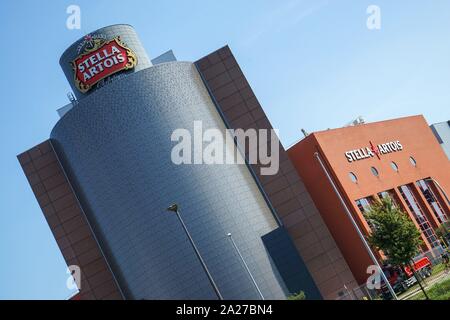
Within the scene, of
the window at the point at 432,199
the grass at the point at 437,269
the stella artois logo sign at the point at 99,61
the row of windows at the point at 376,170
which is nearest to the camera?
the grass at the point at 437,269

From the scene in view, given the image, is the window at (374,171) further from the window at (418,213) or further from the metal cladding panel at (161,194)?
the metal cladding panel at (161,194)

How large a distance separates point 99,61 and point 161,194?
1680cm

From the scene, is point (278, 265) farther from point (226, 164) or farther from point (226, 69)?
point (226, 69)

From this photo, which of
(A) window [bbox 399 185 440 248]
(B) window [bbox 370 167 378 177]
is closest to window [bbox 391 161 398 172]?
(A) window [bbox 399 185 440 248]

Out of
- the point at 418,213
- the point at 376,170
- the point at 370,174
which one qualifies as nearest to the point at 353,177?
the point at 370,174

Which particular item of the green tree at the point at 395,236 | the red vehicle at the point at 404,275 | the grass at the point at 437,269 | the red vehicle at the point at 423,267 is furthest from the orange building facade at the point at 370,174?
the green tree at the point at 395,236

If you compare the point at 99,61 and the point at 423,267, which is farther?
the point at 99,61

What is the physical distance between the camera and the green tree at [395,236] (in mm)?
49531

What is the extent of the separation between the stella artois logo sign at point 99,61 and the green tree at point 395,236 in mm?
32040

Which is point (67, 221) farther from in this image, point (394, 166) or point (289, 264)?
point (394, 166)

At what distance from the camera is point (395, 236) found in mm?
50000

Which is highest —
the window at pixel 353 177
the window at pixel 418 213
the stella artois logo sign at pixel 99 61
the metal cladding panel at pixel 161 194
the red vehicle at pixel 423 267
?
the stella artois logo sign at pixel 99 61

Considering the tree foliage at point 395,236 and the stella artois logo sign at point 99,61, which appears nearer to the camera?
the tree foliage at point 395,236

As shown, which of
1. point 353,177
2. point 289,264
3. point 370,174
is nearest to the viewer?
point 289,264
